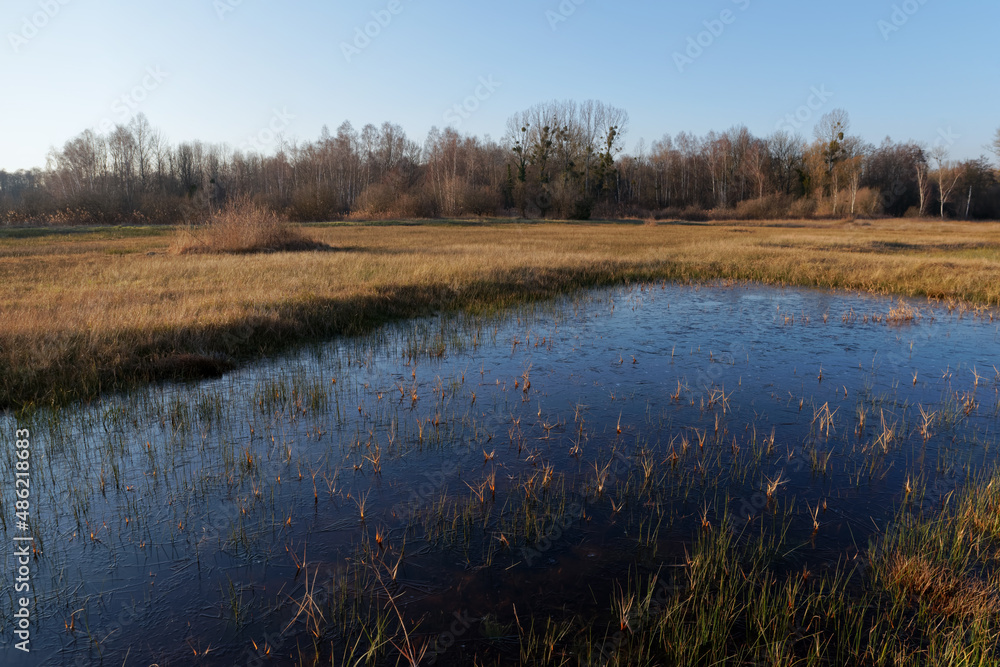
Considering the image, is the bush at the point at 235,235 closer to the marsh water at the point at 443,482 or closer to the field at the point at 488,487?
the field at the point at 488,487

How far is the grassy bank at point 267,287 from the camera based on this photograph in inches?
323

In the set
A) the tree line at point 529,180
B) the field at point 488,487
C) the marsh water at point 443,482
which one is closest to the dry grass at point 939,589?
the field at point 488,487

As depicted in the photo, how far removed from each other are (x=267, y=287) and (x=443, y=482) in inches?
386

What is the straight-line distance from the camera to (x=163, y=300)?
38.0 ft

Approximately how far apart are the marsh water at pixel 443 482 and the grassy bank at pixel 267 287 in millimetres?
999

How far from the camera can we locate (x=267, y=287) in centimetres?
1338

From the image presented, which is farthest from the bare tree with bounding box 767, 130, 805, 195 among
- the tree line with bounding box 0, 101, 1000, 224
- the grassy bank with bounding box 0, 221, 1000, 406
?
the grassy bank with bounding box 0, 221, 1000, 406

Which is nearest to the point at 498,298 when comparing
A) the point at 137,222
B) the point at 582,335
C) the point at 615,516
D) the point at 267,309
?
the point at 582,335

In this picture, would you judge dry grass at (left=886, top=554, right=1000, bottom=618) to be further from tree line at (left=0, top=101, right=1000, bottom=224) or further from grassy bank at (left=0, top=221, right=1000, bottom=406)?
tree line at (left=0, top=101, right=1000, bottom=224)

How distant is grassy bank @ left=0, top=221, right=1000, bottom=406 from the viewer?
821 cm

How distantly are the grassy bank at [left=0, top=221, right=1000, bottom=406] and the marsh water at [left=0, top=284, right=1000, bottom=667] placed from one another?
100cm

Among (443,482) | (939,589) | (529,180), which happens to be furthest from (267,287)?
(529,180)

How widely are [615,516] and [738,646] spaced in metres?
1.52

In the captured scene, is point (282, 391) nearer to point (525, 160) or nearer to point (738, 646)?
point (738, 646)
